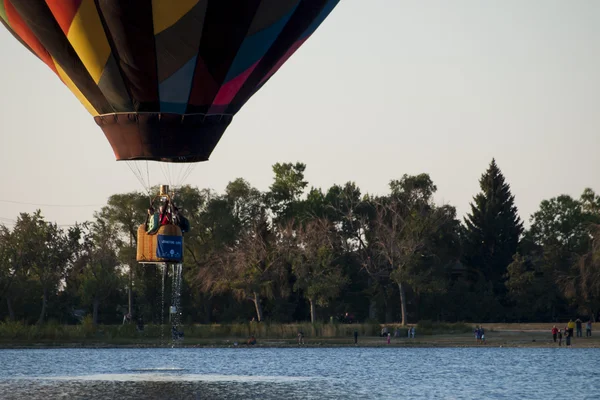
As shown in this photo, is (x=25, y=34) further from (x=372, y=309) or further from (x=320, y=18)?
(x=372, y=309)

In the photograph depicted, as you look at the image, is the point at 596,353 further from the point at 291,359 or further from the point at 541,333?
the point at 291,359

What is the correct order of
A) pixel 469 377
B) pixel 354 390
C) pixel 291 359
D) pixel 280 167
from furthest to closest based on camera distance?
pixel 280 167
pixel 291 359
pixel 469 377
pixel 354 390

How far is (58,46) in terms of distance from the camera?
33.6 m

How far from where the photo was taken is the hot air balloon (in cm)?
3269

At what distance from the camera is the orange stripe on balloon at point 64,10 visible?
32.7 m

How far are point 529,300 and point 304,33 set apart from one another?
2186 inches

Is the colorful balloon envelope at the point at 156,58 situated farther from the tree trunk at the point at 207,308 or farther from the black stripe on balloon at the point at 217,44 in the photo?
the tree trunk at the point at 207,308

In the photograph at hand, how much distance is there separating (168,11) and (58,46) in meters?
3.25

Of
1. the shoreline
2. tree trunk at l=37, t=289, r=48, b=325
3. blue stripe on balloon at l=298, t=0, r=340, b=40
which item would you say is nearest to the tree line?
tree trunk at l=37, t=289, r=48, b=325

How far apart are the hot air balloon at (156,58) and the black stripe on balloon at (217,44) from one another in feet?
0.08

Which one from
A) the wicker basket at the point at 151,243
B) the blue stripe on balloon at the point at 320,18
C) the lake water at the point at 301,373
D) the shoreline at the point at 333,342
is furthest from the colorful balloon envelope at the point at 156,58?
the shoreline at the point at 333,342

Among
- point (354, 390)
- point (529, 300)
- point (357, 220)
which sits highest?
point (357, 220)

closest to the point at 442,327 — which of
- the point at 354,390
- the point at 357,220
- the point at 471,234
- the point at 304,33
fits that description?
the point at 357,220

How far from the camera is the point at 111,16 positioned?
32594 mm
